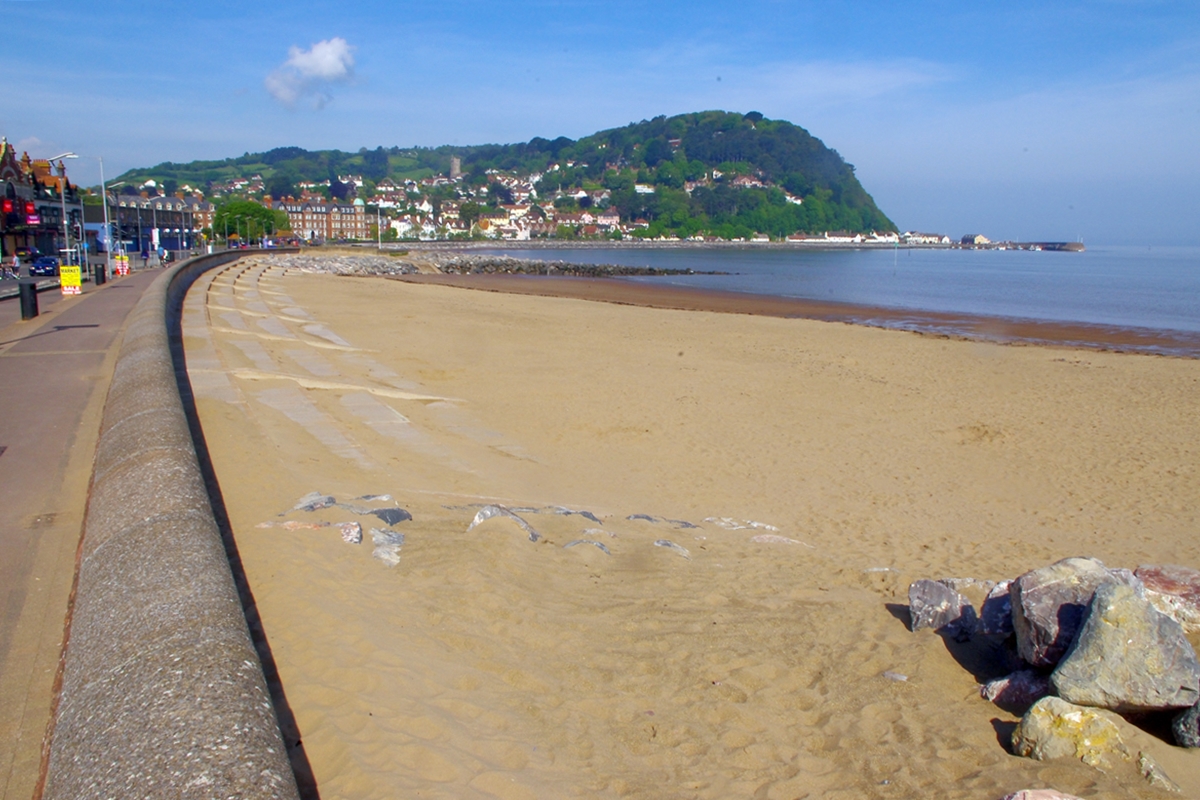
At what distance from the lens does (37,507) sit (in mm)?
6176

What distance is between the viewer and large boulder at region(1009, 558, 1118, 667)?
4.52 meters

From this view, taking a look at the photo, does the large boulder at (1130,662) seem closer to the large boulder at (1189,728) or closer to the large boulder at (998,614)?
the large boulder at (1189,728)

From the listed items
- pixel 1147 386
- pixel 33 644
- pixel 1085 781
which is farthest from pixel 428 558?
pixel 1147 386

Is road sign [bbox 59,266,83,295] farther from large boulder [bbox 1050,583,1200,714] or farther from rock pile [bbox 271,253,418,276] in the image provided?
rock pile [bbox 271,253,418,276]

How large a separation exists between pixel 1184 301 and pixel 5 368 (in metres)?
54.4

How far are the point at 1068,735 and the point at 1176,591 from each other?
1679mm

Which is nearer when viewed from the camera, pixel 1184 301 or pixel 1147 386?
pixel 1147 386

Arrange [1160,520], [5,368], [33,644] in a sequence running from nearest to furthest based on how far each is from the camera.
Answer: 1. [33,644]
2. [1160,520]
3. [5,368]

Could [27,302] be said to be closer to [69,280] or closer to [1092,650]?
[69,280]

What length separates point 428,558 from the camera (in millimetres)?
6082

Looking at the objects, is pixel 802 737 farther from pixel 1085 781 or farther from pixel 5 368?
pixel 5 368

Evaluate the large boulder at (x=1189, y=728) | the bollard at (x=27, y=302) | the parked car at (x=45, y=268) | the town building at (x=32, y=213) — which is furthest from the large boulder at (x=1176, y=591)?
the town building at (x=32, y=213)

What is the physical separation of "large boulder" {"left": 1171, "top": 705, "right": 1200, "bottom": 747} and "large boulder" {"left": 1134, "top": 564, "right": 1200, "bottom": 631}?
0.79 metres

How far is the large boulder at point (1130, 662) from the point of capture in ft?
13.3
